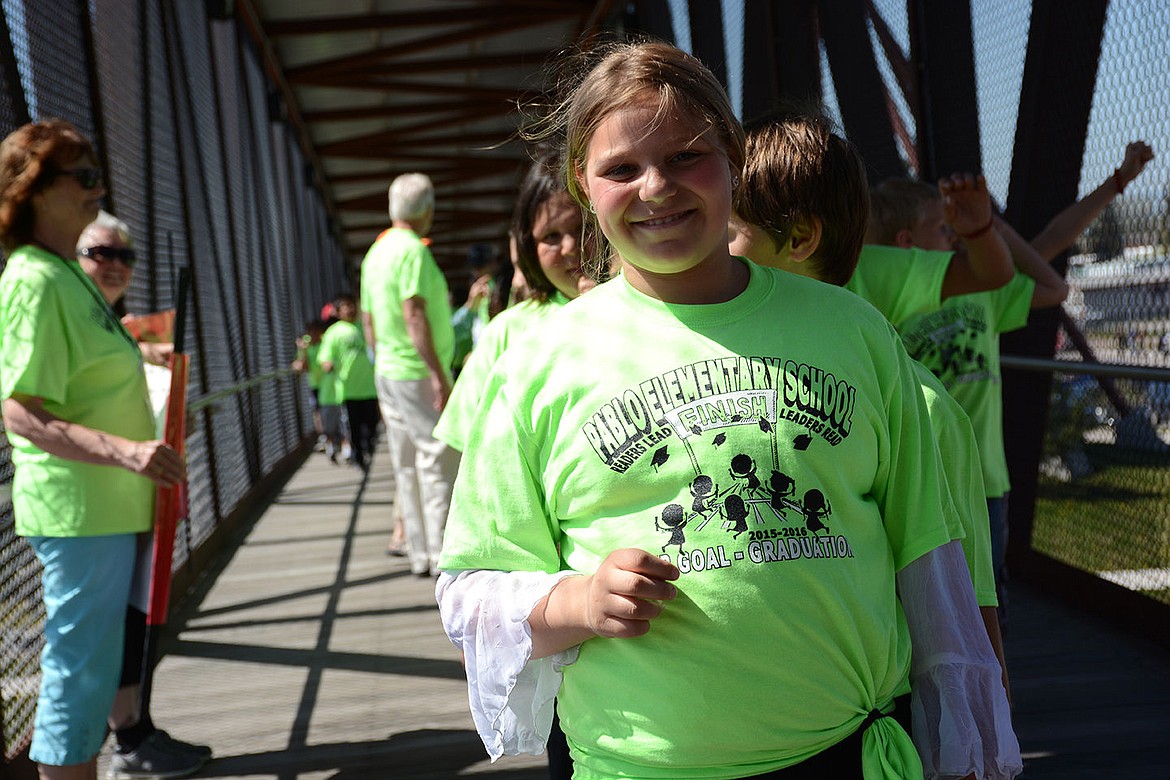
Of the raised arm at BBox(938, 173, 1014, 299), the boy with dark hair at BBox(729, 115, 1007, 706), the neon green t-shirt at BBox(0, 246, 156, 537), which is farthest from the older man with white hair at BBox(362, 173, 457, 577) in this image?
the boy with dark hair at BBox(729, 115, 1007, 706)

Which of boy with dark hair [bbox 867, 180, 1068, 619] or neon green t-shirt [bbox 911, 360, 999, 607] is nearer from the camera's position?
neon green t-shirt [bbox 911, 360, 999, 607]

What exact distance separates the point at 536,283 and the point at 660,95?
1.57m

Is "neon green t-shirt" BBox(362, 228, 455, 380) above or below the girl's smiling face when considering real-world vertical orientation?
below

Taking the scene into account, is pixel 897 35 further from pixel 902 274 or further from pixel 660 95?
pixel 660 95

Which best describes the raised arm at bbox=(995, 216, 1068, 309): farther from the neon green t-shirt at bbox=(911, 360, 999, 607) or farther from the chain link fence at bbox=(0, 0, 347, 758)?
the chain link fence at bbox=(0, 0, 347, 758)

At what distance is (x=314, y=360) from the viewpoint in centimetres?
1476

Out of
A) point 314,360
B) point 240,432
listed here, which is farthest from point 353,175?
point 240,432

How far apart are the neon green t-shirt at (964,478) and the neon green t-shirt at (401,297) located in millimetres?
3769

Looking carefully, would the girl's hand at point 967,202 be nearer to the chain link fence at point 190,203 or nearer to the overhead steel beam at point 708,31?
the chain link fence at point 190,203

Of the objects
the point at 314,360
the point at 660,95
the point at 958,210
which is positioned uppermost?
the point at 660,95

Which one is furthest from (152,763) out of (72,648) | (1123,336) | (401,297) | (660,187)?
(1123,336)

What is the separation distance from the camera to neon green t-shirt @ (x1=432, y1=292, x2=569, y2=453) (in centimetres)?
273

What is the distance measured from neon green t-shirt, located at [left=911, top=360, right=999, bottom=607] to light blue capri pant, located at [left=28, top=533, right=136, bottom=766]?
2.07 m

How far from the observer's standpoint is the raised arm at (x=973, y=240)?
2424mm
